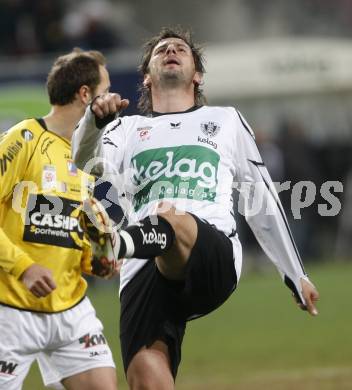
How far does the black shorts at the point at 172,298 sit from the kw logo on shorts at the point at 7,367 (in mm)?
696

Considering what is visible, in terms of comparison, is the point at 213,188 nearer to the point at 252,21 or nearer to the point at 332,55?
the point at 332,55

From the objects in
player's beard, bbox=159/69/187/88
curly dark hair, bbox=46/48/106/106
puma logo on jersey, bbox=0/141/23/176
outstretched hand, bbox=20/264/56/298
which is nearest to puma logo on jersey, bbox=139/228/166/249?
outstretched hand, bbox=20/264/56/298

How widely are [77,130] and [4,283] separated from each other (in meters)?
1.05

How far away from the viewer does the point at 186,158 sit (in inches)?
255

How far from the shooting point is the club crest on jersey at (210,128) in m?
6.66

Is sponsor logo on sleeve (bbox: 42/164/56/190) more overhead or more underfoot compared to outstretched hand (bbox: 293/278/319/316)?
more overhead

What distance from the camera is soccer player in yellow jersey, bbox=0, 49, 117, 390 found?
635 cm

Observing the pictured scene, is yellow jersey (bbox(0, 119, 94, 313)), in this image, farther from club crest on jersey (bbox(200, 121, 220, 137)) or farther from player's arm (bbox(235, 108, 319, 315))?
player's arm (bbox(235, 108, 319, 315))

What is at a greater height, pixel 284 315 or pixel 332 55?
pixel 332 55

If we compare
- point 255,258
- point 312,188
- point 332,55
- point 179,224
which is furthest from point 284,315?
point 179,224

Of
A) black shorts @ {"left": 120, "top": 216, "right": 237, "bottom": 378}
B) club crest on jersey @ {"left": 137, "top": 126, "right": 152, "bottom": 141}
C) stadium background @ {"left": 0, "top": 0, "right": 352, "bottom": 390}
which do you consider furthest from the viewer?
stadium background @ {"left": 0, "top": 0, "right": 352, "bottom": 390}

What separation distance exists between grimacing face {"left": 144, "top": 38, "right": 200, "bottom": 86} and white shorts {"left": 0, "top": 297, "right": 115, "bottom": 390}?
4.93 feet

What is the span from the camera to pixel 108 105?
5.78 m

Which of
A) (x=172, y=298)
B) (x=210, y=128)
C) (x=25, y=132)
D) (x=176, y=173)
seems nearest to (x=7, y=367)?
(x=172, y=298)
